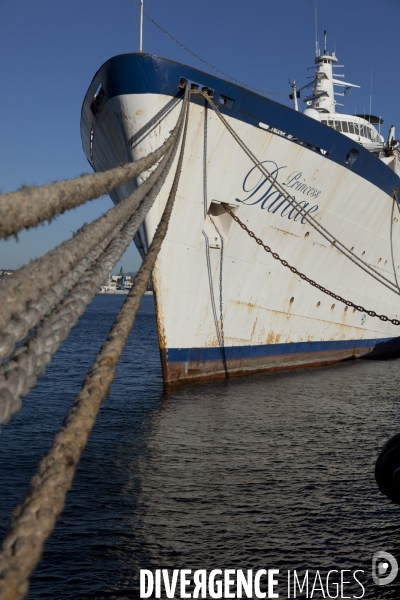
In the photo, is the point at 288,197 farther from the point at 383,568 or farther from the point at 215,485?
the point at 383,568

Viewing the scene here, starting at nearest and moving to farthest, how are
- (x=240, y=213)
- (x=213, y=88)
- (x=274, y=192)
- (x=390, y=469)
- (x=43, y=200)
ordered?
(x=43, y=200) → (x=390, y=469) → (x=213, y=88) → (x=240, y=213) → (x=274, y=192)

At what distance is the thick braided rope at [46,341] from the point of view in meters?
1.81

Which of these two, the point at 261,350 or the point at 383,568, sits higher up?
the point at 261,350

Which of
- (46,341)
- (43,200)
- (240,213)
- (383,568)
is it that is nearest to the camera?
(43,200)

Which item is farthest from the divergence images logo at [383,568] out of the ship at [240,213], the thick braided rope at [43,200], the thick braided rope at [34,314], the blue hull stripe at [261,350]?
the blue hull stripe at [261,350]

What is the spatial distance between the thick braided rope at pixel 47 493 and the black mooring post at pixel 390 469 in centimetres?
467

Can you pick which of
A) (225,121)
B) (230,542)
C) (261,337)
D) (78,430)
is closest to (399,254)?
(261,337)

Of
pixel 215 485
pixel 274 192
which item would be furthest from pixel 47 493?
pixel 274 192

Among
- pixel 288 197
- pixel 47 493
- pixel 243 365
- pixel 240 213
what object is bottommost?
pixel 47 493

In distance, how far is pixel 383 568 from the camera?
5.74 metres

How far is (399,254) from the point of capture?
18.9 metres

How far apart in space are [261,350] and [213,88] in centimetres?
671

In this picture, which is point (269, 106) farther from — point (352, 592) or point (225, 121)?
point (352, 592)

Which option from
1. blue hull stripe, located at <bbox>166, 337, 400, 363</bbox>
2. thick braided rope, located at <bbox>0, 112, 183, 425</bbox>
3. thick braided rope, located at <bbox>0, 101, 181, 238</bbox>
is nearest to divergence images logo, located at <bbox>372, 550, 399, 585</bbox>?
thick braided rope, located at <bbox>0, 112, 183, 425</bbox>
